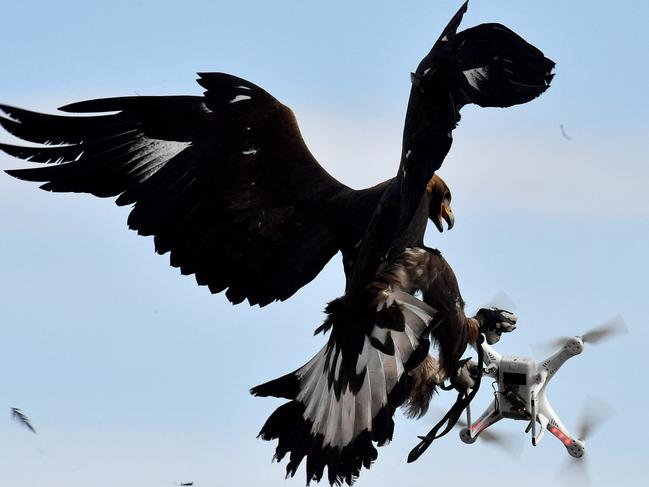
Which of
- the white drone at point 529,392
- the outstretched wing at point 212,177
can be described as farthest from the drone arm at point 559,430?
the outstretched wing at point 212,177

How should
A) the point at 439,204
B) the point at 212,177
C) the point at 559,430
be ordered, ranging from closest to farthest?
the point at 439,204 → the point at 212,177 → the point at 559,430

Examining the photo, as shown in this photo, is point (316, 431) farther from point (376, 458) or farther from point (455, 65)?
point (455, 65)

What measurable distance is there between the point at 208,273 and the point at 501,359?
1874 millimetres

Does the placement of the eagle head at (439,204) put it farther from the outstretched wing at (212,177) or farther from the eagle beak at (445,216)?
the outstretched wing at (212,177)

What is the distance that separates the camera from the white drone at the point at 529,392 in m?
9.70

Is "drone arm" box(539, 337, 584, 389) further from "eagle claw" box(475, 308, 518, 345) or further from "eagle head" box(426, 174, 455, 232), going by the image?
"eagle head" box(426, 174, 455, 232)

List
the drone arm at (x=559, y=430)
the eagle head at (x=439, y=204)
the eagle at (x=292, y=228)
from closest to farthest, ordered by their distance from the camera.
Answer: the eagle at (x=292, y=228) → the eagle head at (x=439, y=204) → the drone arm at (x=559, y=430)

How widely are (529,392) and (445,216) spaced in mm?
1370

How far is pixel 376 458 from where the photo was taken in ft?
28.4

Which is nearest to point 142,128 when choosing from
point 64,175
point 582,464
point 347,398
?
point 64,175

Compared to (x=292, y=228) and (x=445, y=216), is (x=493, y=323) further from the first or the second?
(x=292, y=228)

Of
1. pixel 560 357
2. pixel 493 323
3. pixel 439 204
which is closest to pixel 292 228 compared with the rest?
pixel 439 204

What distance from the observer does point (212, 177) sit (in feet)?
30.0

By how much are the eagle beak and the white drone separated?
0.97m
